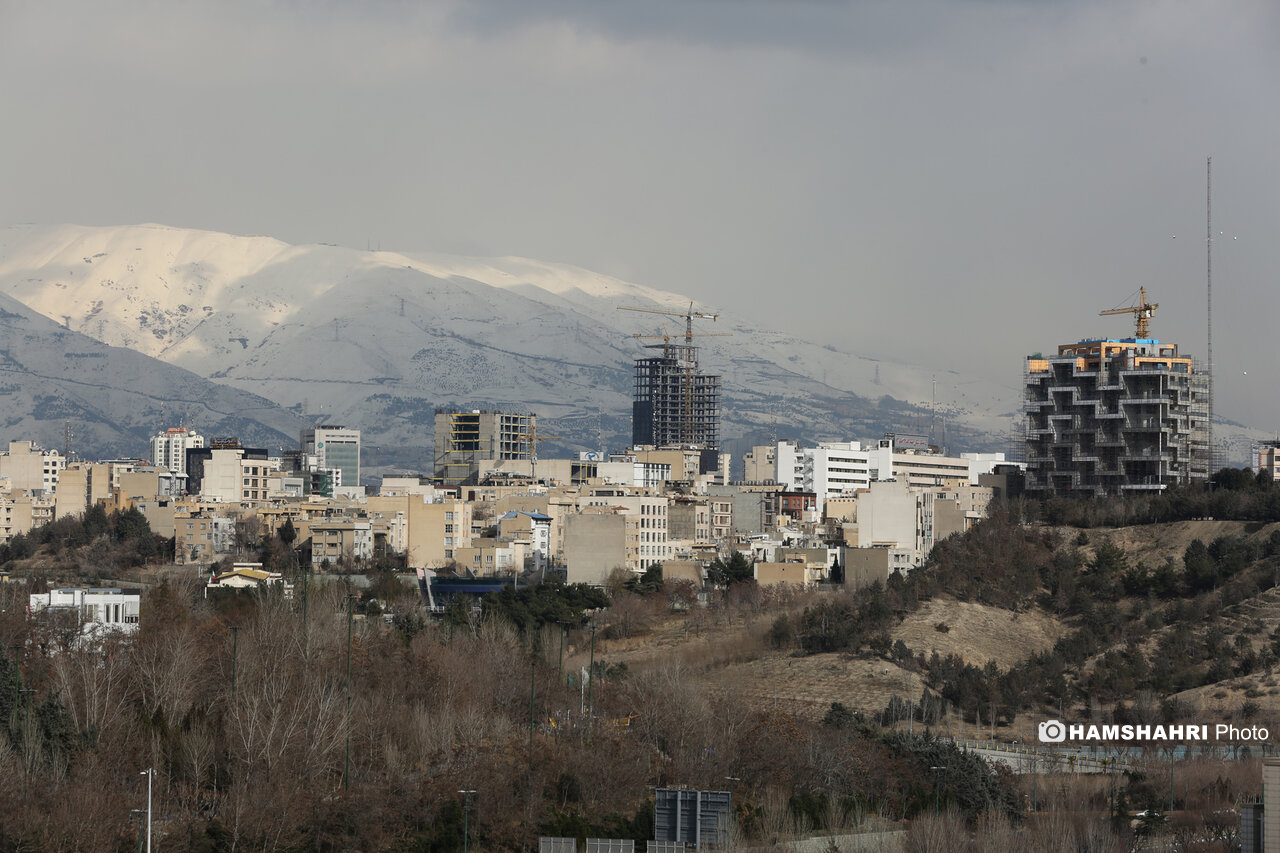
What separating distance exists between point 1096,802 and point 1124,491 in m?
45.4

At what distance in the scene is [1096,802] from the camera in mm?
49094

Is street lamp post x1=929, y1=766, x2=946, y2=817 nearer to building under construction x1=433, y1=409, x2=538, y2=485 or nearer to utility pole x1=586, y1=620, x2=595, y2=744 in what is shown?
utility pole x1=586, y1=620, x2=595, y2=744

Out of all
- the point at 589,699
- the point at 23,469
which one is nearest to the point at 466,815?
the point at 589,699

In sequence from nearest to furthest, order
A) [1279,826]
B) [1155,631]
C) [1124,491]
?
[1279,826] < [1155,631] < [1124,491]

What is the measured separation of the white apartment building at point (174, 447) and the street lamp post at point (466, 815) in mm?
141056

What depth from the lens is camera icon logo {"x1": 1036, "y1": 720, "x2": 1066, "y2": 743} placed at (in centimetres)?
6200

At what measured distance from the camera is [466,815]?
136 ft

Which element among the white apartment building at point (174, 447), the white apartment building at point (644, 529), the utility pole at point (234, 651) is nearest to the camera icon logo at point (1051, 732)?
the utility pole at point (234, 651)

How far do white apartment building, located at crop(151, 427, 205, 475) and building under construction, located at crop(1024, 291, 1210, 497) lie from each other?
4049 inches

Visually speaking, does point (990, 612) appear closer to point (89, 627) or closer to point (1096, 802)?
point (1096, 802)

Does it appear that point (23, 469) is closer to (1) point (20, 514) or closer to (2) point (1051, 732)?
(1) point (20, 514)

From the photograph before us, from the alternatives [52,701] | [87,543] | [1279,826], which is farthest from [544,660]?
[87,543]

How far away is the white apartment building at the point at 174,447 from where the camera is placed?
182 metres

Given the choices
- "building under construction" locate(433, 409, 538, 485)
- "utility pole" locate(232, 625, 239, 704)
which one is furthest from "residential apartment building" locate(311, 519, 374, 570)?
"building under construction" locate(433, 409, 538, 485)
